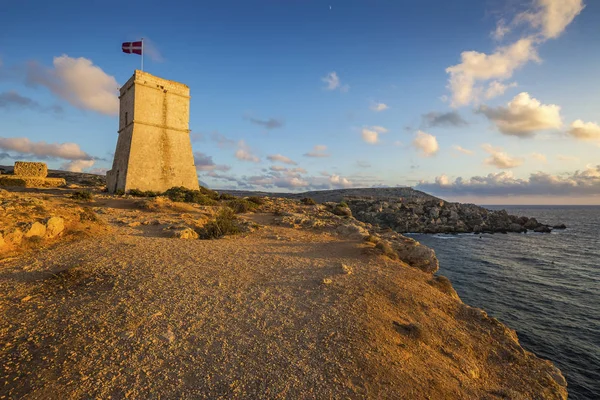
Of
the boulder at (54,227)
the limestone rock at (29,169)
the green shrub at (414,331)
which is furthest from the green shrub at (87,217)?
the limestone rock at (29,169)

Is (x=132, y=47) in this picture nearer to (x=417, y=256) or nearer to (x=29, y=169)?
(x=29, y=169)

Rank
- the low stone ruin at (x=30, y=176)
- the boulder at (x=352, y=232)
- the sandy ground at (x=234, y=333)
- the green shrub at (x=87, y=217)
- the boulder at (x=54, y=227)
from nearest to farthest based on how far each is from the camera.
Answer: the sandy ground at (x=234, y=333) → the boulder at (x=54, y=227) → the green shrub at (x=87, y=217) → the boulder at (x=352, y=232) → the low stone ruin at (x=30, y=176)

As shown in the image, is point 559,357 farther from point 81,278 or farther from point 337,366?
point 81,278

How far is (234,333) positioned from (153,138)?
80.1 feet

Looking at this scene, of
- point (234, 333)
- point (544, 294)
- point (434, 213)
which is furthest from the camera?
point (434, 213)

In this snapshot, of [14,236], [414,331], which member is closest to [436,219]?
[414,331]

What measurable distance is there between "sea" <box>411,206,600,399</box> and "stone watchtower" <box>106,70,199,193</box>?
938 inches

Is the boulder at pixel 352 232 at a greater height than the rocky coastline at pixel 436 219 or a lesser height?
greater

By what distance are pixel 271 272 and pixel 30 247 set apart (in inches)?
273

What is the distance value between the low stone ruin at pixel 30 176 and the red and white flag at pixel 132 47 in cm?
1523

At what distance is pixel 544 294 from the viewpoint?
14.9 metres

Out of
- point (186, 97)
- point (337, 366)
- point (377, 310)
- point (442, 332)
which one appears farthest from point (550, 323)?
point (186, 97)

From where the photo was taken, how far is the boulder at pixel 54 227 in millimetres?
8469

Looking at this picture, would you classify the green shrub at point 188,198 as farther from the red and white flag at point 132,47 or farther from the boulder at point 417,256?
the boulder at point 417,256
